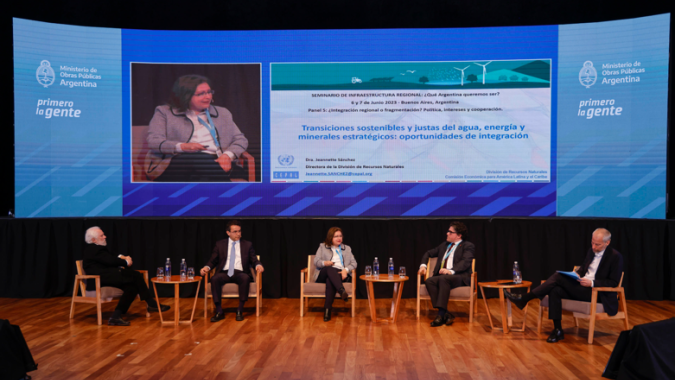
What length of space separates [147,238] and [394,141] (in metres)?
3.42

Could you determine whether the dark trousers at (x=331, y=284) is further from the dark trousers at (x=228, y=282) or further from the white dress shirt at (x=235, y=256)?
the white dress shirt at (x=235, y=256)

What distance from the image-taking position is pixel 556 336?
4.85 metres

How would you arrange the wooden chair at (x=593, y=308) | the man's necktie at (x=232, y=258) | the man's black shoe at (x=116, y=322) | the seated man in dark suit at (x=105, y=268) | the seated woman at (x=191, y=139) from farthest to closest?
1. the seated woman at (x=191, y=139)
2. the man's necktie at (x=232, y=258)
3. the seated man in dark suit at (x=105, y=268)
4. the man's black shoe at (x=116, y=322)
5. the wooden chair at (x=593, y=308)

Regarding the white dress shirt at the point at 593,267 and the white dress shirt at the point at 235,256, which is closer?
the white dress shirt at the point at 593,267

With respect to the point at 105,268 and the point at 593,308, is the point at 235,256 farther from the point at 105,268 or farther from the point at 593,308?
the point at 593,308

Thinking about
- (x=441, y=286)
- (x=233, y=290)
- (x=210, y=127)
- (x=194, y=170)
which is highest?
(x=210, y=127)

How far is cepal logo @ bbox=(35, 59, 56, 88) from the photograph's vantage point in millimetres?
6820

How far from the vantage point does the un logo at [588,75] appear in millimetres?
6684

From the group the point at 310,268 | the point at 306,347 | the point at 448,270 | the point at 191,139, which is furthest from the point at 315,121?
the point at 306,347

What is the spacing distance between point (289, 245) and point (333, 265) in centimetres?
111

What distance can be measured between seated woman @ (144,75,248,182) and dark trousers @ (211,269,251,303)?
154 cm

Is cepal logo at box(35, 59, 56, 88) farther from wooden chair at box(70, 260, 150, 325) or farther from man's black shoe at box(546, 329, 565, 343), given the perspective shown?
man's black shoe at box(546, 329, 565, 343)

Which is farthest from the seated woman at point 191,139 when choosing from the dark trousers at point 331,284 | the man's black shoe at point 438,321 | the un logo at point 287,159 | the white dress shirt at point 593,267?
the white dress shirt at point 593,267

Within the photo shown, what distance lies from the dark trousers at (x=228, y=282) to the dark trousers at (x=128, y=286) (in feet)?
2.37
